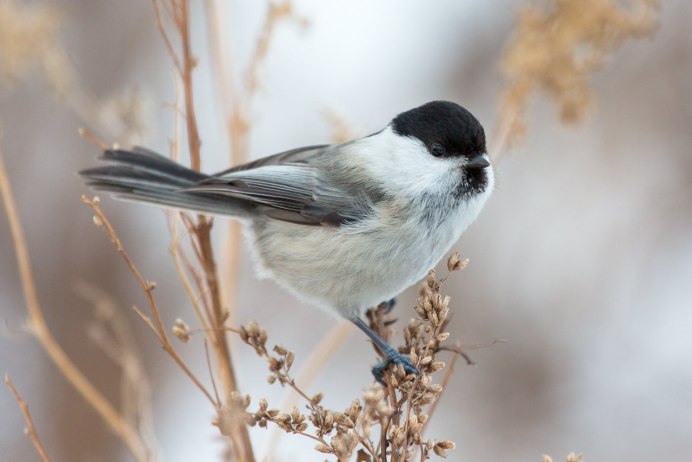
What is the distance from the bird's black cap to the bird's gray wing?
0.27m

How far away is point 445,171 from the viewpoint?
2.08 m

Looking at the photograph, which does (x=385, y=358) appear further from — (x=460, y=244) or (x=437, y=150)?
(x=460, y=244)

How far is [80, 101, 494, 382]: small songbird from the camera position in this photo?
2.08 m

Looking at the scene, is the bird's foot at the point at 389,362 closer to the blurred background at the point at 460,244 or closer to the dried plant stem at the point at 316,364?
the dried plant stem at the point at 316,364

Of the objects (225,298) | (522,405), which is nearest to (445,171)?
(225,298)

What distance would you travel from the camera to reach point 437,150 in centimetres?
208

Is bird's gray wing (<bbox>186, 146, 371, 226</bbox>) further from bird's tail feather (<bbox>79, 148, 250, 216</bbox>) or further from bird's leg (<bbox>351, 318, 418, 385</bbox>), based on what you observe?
bird's leg (<bbox>351, 318, 418, 385</bbox>)

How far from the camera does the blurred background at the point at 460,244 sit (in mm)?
3775

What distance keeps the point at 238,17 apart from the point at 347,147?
113 inches

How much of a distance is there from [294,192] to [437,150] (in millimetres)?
484

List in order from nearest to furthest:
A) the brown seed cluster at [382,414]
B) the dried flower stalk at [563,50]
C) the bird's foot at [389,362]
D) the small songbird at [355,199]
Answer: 1. the brown seed cluster at [382,414]
2. the bird's foot at [389,362]
3. the small songbird at [355,199]
4. the dried flower stalk at [563,50]

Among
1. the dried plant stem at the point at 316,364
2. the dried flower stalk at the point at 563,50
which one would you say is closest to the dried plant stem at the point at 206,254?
the dried plant stem at the point at 316,364

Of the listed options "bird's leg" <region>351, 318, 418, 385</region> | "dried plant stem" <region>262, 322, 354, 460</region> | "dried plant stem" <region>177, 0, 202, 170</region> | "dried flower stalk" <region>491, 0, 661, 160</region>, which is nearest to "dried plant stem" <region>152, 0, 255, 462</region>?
"dried plant stem" <region>177, 0, 202, 170</region>

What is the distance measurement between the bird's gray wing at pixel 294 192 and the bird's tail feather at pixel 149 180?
0.17 ft
